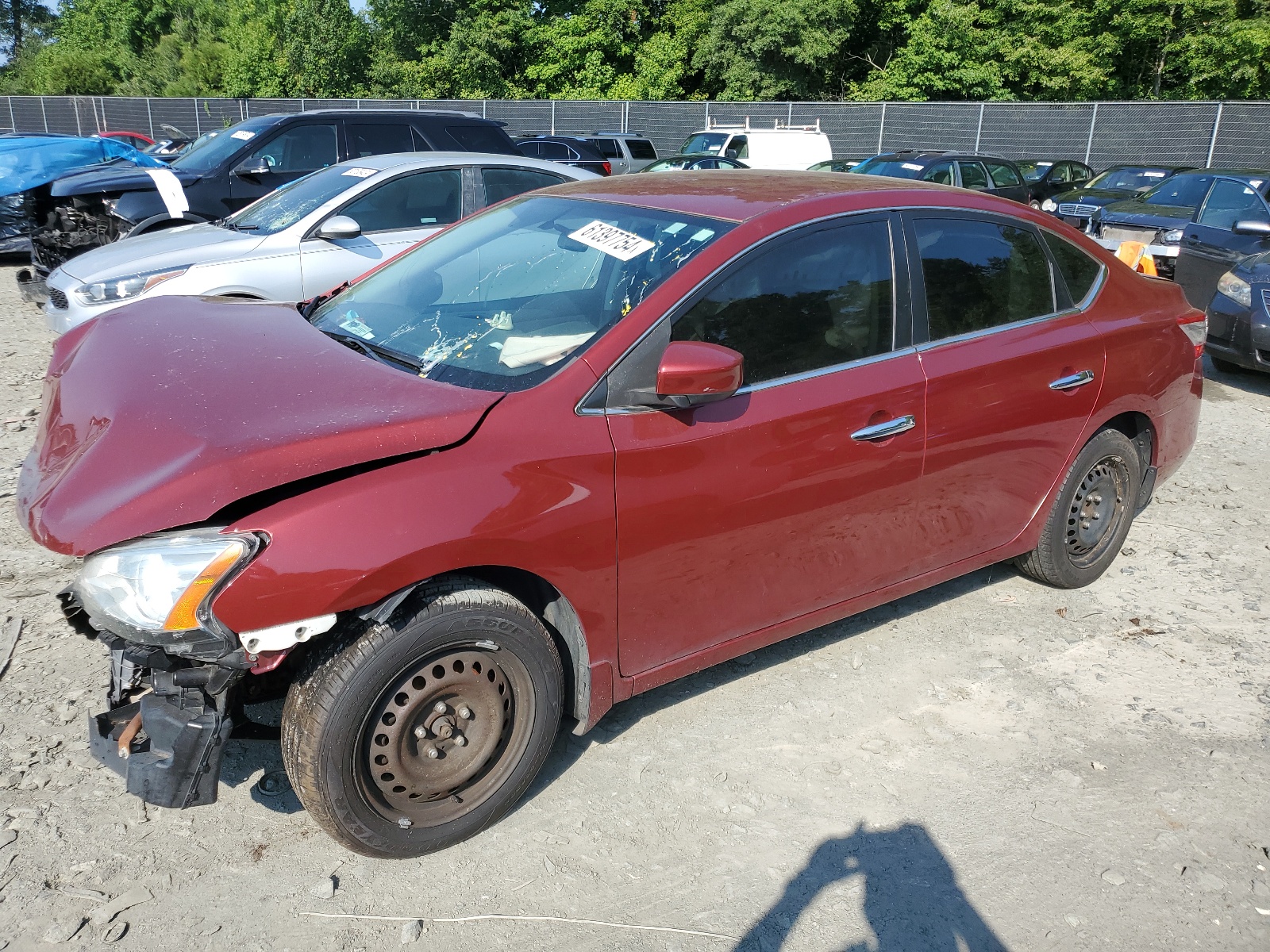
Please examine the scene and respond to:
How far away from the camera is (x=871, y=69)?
34.9m

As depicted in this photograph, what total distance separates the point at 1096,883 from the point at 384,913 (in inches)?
78.8

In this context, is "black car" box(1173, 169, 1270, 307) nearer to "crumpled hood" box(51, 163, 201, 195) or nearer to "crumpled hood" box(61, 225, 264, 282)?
"crumpled hood" box(61, 225, 264, 282)

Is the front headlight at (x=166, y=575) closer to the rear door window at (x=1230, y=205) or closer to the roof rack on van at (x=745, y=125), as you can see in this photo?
the rear door window at (x=1230, y=205)

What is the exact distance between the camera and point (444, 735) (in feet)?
9.09

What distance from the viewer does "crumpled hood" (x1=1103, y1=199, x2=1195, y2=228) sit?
1109 cm

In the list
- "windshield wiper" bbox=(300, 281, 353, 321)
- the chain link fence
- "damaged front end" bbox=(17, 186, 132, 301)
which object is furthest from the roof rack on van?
"windshield wiper" bbox=(300, 281, 353, 321)

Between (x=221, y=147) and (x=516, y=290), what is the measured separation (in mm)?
7814

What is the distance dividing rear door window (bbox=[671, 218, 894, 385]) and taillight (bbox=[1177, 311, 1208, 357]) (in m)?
1.95

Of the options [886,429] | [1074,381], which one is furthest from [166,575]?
[1074,381]

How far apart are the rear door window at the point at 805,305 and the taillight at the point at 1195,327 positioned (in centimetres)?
195

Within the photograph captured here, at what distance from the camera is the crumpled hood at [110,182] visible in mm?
9031

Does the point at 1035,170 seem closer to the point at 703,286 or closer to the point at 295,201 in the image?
the point at 295,201

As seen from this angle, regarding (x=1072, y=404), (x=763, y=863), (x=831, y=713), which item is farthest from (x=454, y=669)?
(x=1072, y=404)

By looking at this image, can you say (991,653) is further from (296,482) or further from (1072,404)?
(296,482)
